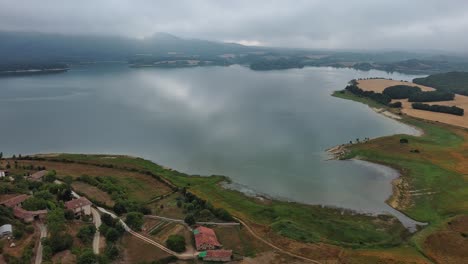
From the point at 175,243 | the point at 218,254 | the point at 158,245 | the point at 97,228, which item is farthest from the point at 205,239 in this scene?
the point at 97,228

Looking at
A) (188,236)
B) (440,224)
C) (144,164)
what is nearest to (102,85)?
(144,164)

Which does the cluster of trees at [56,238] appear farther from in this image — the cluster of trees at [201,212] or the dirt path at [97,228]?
the cluster of trees at [201,212]

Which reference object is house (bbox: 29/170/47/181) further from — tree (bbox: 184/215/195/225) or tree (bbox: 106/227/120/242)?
tree (bbox: 184/215/195/225)

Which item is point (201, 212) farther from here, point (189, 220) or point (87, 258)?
point (87, 258)

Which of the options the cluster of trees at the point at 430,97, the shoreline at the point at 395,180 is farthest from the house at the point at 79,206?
the cluster of trees at the point at 430,97

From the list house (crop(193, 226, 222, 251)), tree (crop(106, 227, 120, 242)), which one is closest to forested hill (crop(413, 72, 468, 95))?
house (crop(193, 226, 222, 251))
